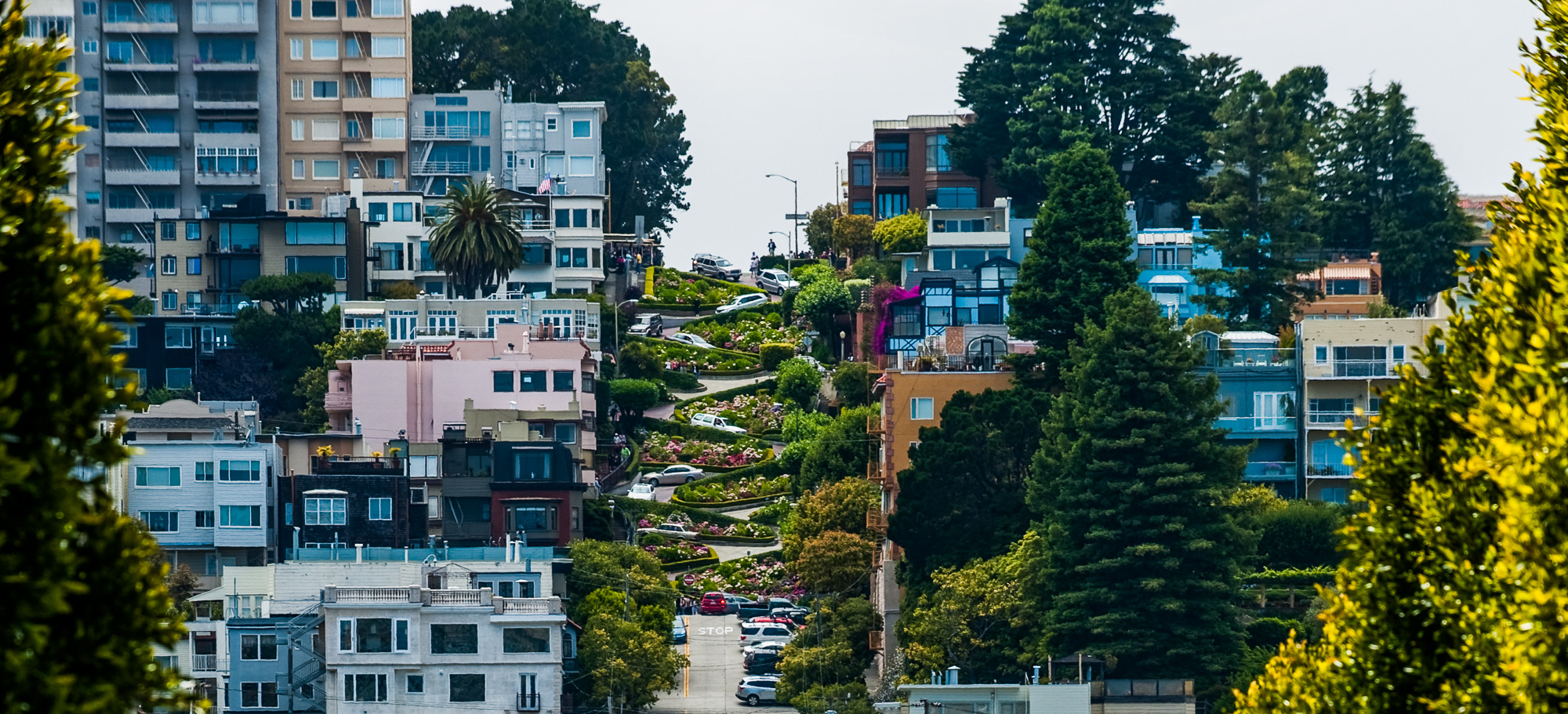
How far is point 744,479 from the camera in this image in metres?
129

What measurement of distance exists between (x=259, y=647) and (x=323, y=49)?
68.2m

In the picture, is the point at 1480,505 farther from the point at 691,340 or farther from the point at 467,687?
the point at 691,340

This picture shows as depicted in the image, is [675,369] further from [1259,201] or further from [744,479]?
[1259,201]

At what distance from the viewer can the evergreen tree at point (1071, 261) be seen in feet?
339

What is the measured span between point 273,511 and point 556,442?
483 inches

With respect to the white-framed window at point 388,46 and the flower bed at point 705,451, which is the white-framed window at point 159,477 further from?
the white-framed window at point 388,46

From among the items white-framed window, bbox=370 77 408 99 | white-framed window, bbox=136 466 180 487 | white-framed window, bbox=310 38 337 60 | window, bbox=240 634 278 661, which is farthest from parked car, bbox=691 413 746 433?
window, bbox=240 634 278 661

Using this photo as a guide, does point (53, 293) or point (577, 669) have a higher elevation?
point (53, 293)

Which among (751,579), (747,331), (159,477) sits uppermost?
(747,331)

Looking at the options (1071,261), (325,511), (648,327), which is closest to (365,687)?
(325,511)

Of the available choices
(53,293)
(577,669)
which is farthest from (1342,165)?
(53,293)

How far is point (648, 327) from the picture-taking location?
160 m

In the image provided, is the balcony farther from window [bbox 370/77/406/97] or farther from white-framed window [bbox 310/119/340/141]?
window [bbox 370/77/406/97]

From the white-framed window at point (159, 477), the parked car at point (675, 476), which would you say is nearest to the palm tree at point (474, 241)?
the parked car at point (675, 476)
